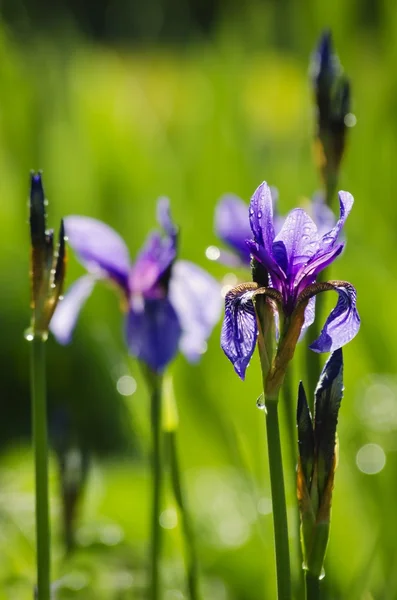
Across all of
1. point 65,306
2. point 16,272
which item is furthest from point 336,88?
point 16,272

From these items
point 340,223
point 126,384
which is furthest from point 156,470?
point 126,384

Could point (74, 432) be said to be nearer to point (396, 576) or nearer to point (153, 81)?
point (396, 576)

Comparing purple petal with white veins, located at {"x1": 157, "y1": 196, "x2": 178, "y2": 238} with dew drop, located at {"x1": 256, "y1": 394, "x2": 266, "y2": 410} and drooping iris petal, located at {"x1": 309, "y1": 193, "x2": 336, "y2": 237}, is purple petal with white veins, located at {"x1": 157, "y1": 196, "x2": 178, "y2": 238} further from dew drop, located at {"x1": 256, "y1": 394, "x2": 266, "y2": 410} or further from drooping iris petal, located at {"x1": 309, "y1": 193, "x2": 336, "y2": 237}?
dew drop, located at {"x1": 256, "y1": 394, "x2": 266, "y2": 410}

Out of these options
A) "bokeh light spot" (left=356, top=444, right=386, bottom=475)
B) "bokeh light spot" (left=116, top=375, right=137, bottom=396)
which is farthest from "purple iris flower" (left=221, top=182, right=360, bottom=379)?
"bokeh light spot" (left=356, top=444, right=386, bottom=475)

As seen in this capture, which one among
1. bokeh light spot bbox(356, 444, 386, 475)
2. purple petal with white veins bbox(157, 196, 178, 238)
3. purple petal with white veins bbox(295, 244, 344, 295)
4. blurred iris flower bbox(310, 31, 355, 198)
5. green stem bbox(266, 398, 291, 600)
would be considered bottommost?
green stem bbox(266, 398, 291, 600)

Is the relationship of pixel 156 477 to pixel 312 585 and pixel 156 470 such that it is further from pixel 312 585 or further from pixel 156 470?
pixel 312 585

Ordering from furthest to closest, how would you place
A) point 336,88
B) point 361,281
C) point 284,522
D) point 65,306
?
1. point 361,281
2. point 65,306
3. point 336,88
4. point 284,522

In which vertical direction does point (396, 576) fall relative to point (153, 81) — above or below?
below
